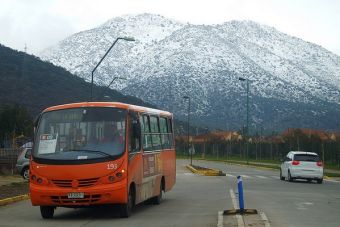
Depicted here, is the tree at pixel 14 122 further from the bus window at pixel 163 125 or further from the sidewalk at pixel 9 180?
the bus window at pixel 163 125

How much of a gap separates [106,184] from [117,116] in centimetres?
182

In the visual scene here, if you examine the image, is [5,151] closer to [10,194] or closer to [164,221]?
[10,194]

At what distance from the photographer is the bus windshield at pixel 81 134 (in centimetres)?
1535

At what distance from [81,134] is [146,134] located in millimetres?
2501

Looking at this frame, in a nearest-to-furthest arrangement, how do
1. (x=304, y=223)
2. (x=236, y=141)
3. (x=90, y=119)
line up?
(x=304, y=223) < (x=90, y=119) < (x=236, y=141)

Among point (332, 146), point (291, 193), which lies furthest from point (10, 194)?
point (332, 146)

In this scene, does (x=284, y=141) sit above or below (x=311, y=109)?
below

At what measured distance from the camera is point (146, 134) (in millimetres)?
17766

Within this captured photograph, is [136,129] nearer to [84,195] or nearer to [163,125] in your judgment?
[84,195]

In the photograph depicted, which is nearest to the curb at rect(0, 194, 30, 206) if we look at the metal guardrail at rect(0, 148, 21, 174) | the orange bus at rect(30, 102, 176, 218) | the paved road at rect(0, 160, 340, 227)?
the paved road at rect(0, 160, 340, 227)

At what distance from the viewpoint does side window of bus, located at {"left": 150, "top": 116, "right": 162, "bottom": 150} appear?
18.7 meters

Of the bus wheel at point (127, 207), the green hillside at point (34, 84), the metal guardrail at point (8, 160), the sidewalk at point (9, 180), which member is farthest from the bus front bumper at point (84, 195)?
the green hillside at point (34, 84)

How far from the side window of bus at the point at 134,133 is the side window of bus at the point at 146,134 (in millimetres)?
794

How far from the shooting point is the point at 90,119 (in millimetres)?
15992
